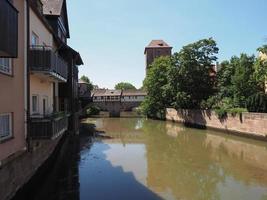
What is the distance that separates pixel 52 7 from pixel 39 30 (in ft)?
31.4

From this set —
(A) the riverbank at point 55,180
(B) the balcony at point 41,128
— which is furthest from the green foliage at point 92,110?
(B) the balcony at point 41,128

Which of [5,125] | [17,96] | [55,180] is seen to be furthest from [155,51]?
[5,125]

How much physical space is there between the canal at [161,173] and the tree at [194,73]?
62.6 feet

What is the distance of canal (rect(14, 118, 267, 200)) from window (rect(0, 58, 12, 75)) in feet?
13.6

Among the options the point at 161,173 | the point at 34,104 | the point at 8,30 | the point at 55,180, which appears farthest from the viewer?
the point at 161,173

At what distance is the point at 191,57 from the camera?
45.0m

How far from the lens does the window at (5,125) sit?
34.5 feet

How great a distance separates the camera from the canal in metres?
13.1

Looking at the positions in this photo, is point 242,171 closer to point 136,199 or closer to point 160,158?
point 160,158

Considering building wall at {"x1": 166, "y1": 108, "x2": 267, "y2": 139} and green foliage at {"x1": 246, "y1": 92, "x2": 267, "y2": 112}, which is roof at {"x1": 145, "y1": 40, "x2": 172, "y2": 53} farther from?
green foliage at {"x1": 246, "y1": 92, "x2": 267, "y2": 112}

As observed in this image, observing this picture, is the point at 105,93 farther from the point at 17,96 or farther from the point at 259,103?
the point at 17,96

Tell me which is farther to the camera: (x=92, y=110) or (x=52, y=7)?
(x=92, y=110)

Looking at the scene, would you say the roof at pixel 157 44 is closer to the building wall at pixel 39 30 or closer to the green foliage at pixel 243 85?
the green foliage at pixel 243 85

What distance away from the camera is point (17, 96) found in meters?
11.7
